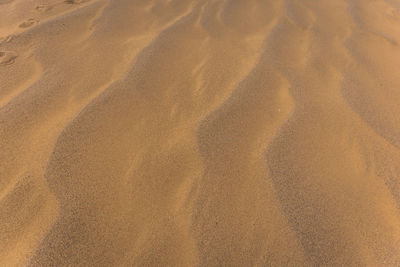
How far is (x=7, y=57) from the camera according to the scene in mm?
1586

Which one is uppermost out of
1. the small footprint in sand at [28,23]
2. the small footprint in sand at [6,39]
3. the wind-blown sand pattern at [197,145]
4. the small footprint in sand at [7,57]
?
the small footprint in sand at [28,23]

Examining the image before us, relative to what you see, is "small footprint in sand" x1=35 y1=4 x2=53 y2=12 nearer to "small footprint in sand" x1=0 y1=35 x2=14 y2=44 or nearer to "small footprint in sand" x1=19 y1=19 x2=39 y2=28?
"small footprint in sand" x1=19 y1=19 x2=39 y2=28

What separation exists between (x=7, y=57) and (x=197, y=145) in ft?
4.14

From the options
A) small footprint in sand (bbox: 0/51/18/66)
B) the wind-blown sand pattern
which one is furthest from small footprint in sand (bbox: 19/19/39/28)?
small footprint in sand (bbox: 0/51/18/66)

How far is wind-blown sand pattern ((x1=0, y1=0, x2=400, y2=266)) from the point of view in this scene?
857 mm

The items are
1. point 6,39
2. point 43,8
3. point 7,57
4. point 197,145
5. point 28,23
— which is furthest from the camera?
point 43,8

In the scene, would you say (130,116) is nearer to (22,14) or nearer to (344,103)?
(344,103)

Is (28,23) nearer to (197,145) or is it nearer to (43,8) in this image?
(43,8)

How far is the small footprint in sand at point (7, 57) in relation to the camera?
1.54 meters

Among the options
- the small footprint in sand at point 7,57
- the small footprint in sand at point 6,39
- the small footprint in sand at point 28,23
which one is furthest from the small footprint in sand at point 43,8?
the small footprint in sand at point 7,57

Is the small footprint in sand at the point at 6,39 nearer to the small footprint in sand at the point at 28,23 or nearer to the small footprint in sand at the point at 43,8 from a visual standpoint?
the small footprint in sand at the point at 28,23

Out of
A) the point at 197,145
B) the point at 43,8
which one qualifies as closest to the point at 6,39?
the point at 43,8

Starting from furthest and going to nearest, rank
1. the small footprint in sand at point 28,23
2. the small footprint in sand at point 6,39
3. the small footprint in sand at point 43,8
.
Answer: the small footprint in sand at point 43,8, the small footprint in sand at point 28,23, the small footprint in sand at point 6,39

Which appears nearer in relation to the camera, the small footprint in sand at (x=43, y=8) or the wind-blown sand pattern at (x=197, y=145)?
the wind-blown sand pattern at (x=197, y=145)
